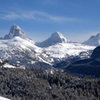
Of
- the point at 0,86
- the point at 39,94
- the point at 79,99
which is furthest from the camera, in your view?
the point at 0,86

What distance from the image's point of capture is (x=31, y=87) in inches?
7023

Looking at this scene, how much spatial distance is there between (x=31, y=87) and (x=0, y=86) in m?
18.6

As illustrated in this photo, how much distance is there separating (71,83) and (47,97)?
40984 mm

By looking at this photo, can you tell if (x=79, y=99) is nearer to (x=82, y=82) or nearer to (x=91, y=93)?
(x=91, y=93)

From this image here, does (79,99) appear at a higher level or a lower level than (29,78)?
lower

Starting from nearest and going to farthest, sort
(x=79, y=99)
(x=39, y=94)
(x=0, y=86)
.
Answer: (x=79, y=99), (x=39, y=94), (x=0, y=86)

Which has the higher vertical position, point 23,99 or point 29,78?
point 29,78

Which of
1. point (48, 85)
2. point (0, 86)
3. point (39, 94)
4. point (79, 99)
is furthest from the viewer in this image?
point (48, 85)

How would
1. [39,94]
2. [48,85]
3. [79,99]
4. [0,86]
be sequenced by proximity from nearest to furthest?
[79,99], [39,94], [0,86], [48,85]

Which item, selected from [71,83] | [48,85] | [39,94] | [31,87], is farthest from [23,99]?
[71,83]

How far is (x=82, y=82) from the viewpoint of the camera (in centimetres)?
19512

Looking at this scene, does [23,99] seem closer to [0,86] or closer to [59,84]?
[0,86]

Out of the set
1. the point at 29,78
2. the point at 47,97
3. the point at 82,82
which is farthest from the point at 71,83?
the point at 47,97

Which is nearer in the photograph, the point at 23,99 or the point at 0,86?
the point at 23,99
